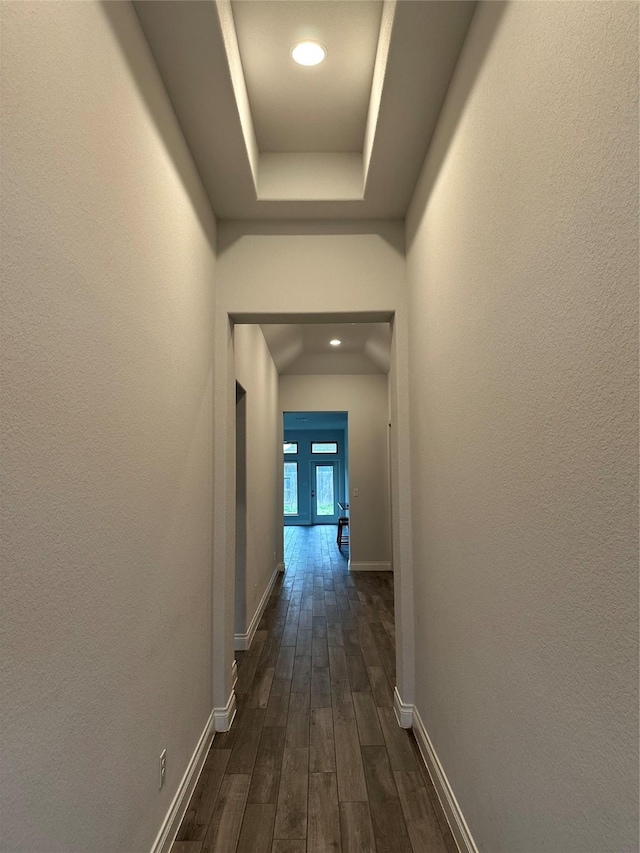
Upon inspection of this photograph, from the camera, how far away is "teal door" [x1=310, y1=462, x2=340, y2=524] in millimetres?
15109

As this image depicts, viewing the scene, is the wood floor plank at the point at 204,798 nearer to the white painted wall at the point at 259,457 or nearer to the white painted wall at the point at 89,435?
the white painted wall at the point at 89,435

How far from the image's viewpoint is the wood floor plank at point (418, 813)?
184 cm

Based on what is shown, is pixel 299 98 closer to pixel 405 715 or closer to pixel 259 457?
pixel 405 715

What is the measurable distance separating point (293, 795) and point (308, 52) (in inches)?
121

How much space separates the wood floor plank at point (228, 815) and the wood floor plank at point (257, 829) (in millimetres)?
24

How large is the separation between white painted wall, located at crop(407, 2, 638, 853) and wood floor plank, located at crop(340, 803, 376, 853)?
15.9 inches

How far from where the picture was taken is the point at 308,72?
2141mm

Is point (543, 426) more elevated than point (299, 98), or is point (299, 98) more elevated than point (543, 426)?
point (299, 98)

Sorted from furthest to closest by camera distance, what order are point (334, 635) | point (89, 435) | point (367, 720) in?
point (334, 635), point (367, 720), point (89, 435)

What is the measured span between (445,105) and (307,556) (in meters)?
7.76

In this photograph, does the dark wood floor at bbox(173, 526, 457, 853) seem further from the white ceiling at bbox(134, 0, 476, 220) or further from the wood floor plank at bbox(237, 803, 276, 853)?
the white ceiling at bbox(134, 0, 476, 220)

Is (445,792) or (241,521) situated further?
(241,521)

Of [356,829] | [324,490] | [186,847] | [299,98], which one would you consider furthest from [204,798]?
[324,490]

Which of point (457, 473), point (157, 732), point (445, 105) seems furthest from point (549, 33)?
point (157, 732)
